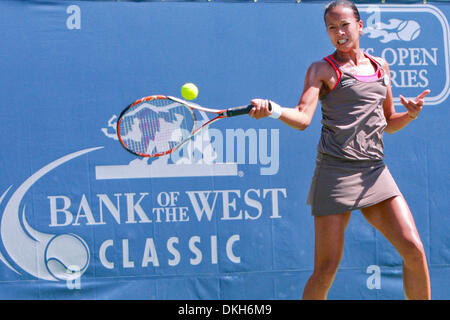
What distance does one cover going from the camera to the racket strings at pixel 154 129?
3635 millimetres

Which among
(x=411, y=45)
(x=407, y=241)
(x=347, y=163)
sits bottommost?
(x=407, y=241)

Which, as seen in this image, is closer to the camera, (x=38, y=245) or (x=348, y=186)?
(x=348, y=186)

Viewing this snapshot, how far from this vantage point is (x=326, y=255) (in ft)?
10.7

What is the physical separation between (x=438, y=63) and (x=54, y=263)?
10.0 ft

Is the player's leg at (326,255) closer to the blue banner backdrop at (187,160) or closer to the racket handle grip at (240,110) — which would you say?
the racket handle grip at (240,110)

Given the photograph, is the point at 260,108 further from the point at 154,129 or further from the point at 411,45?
the point at 411,45

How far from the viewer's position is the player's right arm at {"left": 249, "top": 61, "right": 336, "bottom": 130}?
3.15 metres

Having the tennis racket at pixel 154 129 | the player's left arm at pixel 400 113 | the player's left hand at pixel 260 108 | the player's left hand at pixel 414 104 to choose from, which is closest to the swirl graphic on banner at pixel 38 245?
the tennis racket at pixel 154 129

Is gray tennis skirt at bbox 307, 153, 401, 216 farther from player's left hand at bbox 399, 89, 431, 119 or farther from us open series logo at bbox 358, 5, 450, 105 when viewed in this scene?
us open series logo at bbox 358, 5, 450, 105

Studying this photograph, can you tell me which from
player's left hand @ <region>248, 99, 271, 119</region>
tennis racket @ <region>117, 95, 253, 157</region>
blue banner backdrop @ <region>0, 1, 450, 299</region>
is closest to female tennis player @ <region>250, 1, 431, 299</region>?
player's left hand @ <region>248, 99, 271, 119</region>

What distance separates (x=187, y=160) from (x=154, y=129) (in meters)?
0.66

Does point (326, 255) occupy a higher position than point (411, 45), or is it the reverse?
point (411, 45)

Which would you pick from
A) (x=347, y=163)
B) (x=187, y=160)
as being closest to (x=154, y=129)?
(x=187, y=160)

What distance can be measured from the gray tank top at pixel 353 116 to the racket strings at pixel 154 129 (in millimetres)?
824
